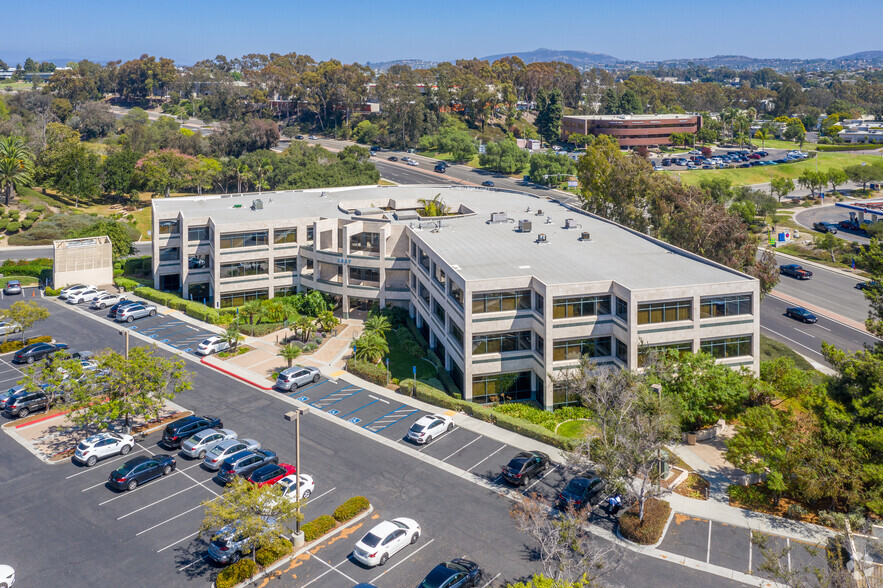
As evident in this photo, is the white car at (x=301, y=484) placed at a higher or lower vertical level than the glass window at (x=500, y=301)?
lower

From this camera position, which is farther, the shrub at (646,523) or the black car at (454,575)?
the shrub at (646,523)

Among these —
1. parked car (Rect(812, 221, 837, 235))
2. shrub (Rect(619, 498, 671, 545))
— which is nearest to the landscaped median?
shrub (Rect(619, 498, 671, 545))

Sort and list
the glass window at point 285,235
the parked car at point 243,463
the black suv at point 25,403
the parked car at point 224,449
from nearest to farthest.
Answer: the parked car at point 243,463, the parked car at point 224,449, the black suv at point 25,403, the glass window at point 285,235

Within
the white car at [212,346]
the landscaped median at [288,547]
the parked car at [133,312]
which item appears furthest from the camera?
the parked car at [133,312]

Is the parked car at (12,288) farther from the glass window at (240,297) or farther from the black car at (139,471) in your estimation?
the black car at (139,471)

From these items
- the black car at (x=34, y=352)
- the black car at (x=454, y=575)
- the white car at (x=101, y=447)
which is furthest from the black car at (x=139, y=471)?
the black car at (x=34, y=352)

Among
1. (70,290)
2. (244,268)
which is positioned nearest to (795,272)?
(244,268)

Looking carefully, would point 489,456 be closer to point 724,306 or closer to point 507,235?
point 724,306
